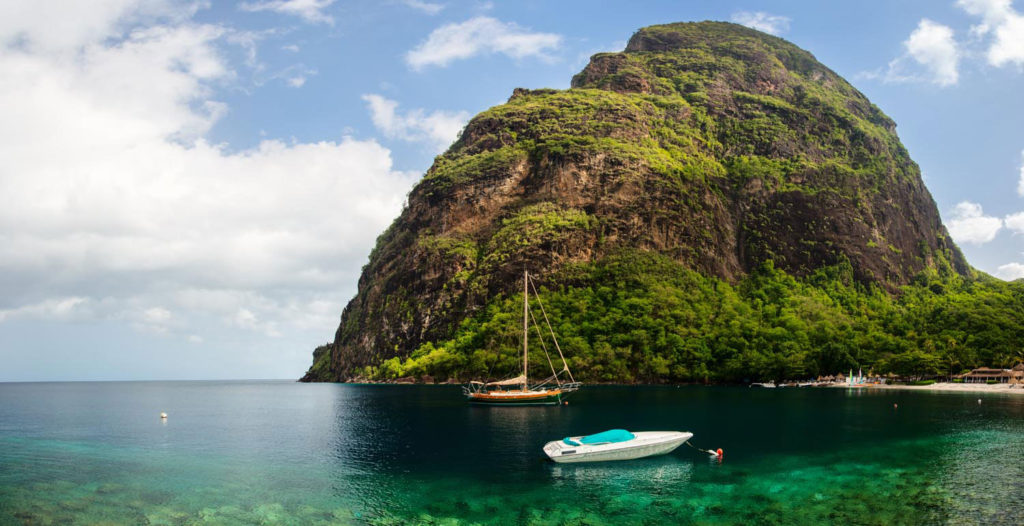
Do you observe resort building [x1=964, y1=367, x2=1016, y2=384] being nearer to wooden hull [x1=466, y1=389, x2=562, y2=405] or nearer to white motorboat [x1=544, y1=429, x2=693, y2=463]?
wooden hull [x1=466, y1=389, x2=562, y2=405]

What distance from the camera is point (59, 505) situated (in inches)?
1481

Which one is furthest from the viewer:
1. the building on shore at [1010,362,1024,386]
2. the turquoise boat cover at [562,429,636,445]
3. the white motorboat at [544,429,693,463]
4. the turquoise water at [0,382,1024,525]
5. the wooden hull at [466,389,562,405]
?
the building on shore at [1010,362,1024,386]

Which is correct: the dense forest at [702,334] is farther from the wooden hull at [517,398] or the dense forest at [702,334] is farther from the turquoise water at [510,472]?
the turquoise water at [510,472]

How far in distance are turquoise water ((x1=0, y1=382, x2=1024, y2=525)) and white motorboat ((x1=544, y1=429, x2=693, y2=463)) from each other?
0.91 meters

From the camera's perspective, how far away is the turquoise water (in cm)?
3503

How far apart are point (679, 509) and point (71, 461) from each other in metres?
50.9

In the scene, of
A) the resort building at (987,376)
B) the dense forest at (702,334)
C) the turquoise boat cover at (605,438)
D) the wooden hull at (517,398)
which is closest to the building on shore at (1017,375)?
the resort building at (987,376)

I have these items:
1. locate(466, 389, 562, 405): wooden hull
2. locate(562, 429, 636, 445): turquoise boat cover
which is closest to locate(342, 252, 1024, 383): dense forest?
locate(466, 389, 562, 405): wooden hull

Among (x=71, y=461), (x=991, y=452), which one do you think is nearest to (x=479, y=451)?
(x=71, y=461)

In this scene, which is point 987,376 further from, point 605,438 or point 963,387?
point 605,438

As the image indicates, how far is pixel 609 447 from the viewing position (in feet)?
159

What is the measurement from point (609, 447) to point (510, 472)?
8.38 meters

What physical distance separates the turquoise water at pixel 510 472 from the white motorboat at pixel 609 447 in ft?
2.99

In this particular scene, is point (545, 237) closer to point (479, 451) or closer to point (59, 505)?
point (479, 451)
